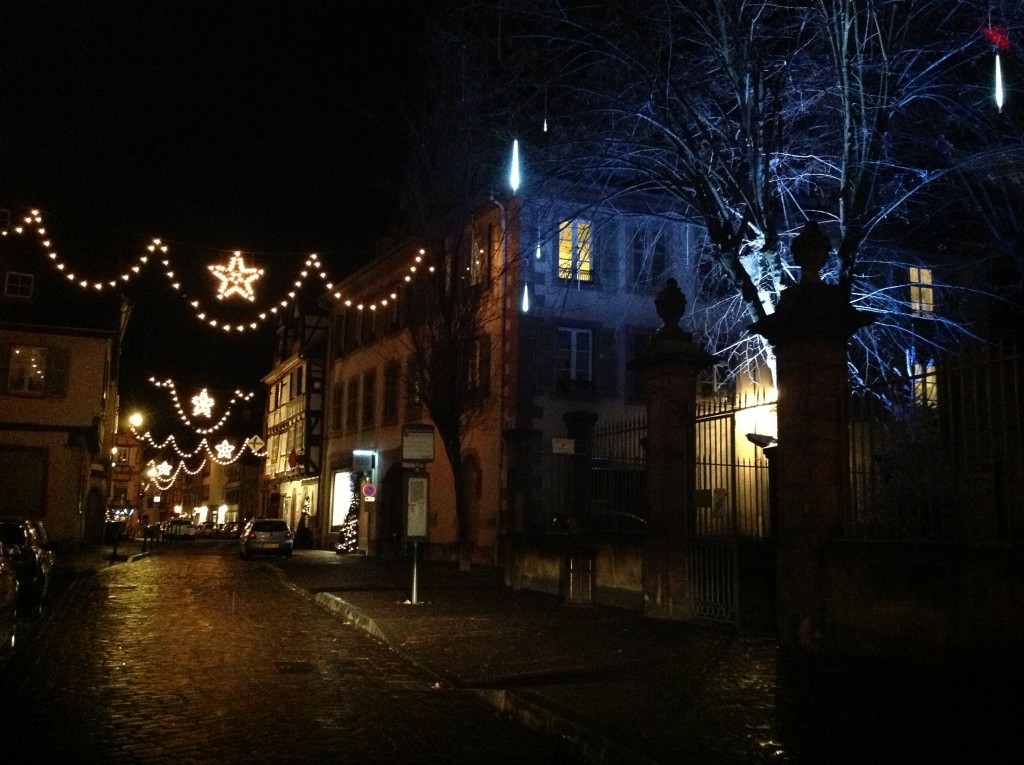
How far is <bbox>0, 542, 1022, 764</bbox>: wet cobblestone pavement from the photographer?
707cm

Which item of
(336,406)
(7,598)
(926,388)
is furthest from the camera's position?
(336,406)

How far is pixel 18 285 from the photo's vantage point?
3697cm

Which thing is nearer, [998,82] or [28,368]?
[998,82]

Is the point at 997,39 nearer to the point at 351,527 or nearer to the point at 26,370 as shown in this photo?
the point at 351,527

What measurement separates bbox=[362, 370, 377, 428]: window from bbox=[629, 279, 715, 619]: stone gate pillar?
80.4 ft

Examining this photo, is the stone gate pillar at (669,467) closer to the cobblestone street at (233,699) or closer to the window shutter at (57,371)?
the cobblestone street at (233,699)

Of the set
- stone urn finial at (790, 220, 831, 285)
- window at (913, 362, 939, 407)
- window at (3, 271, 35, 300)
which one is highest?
window at (3, 271, 35, 300)

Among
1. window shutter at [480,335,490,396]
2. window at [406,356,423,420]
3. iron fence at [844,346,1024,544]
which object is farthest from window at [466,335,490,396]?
iron fence at [844,346,1024,544]

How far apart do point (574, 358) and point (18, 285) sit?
21.1 meters

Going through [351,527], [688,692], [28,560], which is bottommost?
[688,692]

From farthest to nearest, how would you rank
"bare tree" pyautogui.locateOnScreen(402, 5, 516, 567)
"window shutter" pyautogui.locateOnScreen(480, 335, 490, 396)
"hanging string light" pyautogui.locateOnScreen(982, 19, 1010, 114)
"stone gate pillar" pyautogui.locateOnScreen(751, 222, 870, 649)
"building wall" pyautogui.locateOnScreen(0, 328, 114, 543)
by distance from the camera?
"building wall" pyautogui.locateOnScreen(0, 328, 114, 543) → "window shutter" pyautogui.locateOnScreen(480, 335, 490, 396) → "bare tree" pyautogui.locateOnScreen(402, 5, 516, 567) → "hanging string light" pyautogui.locateOnScreen(982, 19, 1010, 114) → "stone gate pillar" pyautogui.locateOnScreen(751, 222, 870, 649)

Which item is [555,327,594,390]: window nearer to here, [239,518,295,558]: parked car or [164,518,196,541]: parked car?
[239,518,295,558]: parked car

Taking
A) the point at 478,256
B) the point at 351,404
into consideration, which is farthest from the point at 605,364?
the point at 351,404

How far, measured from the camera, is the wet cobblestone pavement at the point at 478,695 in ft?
23.2
